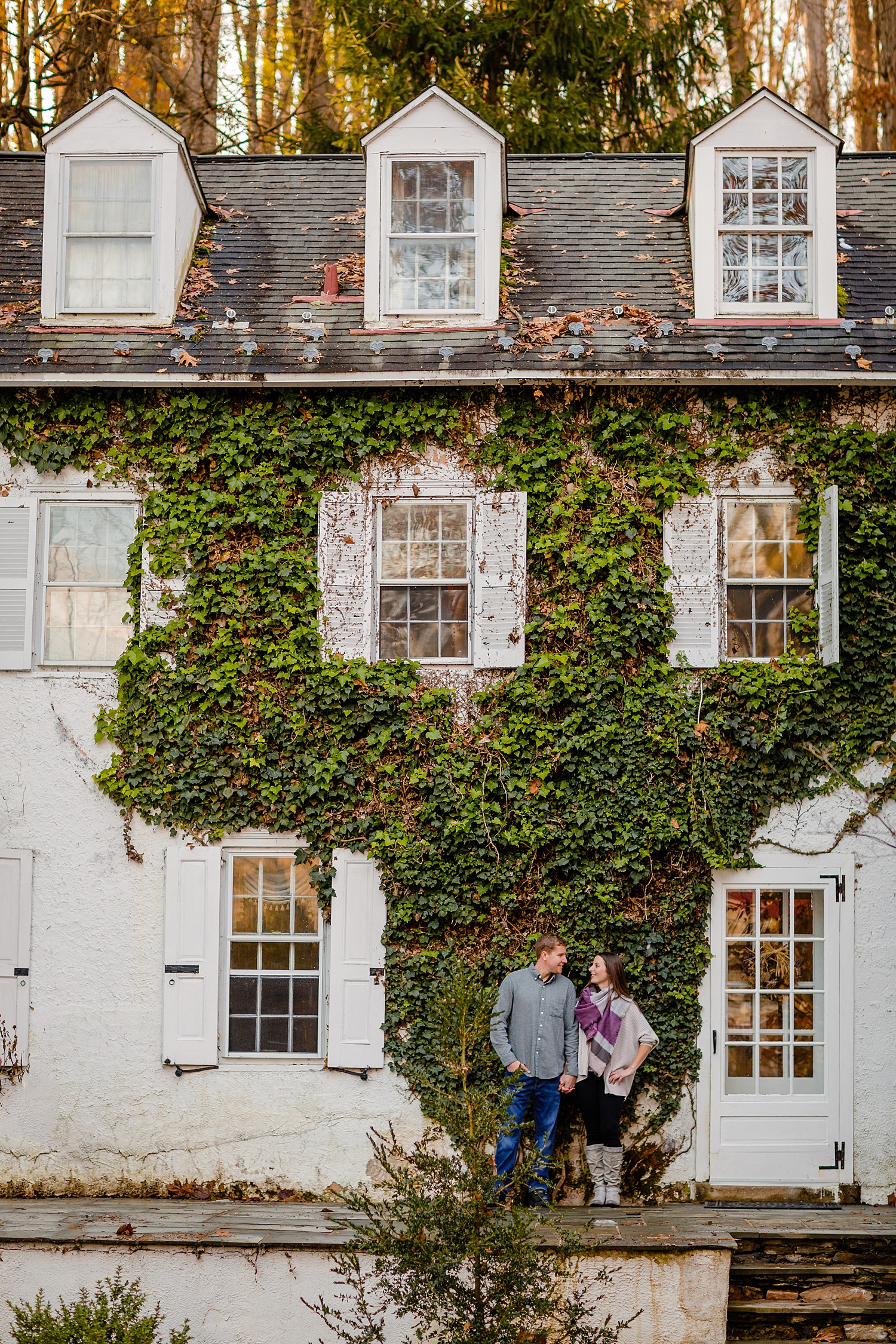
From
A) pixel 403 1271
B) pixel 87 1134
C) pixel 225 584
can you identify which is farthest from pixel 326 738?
pixel 403 1271

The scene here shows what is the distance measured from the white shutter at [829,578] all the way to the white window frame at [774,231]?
5.45 ft

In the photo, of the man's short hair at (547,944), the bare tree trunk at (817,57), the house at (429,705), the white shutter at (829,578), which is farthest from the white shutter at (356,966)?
the bare tree trunk at (817,57)

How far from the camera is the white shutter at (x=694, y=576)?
9734 mm

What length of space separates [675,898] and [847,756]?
1.75 m

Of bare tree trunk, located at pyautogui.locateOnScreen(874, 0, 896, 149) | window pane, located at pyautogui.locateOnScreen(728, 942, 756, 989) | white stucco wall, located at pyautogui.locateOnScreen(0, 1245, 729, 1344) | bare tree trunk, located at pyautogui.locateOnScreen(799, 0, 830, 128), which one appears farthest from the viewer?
bare tree trunk, located at pyautogui.locateOnScreen(799, 0, 830, 128)

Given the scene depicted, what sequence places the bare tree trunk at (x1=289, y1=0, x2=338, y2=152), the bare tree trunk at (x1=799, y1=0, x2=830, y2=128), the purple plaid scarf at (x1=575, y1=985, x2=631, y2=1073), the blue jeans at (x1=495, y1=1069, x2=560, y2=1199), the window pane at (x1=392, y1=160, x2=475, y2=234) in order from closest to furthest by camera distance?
1. the blue jeans at (x1=495, y1=1069, x2=560, y2=1199)
2. the purple plaid scarf at (x1=575, y1=985, x2=631, y2=1073)
3. the window pane at (x1=392, y1=160, x2=475, y2=234)
4. the bare tree trunk at (x1=289, y1=0, x2=338, y2=152)
5. the bare tree trunk at (x1=799, y1=0, x2=830, y2=128)

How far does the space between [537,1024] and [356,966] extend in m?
1.53

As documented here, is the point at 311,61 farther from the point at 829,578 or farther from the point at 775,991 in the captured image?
the point at 775,991

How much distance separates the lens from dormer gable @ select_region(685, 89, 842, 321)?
10195 mm

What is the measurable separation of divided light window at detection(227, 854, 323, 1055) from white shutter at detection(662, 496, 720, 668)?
354cm

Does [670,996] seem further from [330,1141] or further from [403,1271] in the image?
[403,1271]

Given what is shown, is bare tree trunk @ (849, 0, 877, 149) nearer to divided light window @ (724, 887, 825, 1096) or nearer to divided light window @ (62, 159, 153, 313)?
divided light window @ (62, 159, 153, 313)

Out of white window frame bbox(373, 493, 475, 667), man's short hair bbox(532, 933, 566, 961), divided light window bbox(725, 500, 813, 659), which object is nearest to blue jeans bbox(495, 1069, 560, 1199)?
man's short hair bbox(532, 933, 566, 961)

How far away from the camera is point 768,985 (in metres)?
9.65
